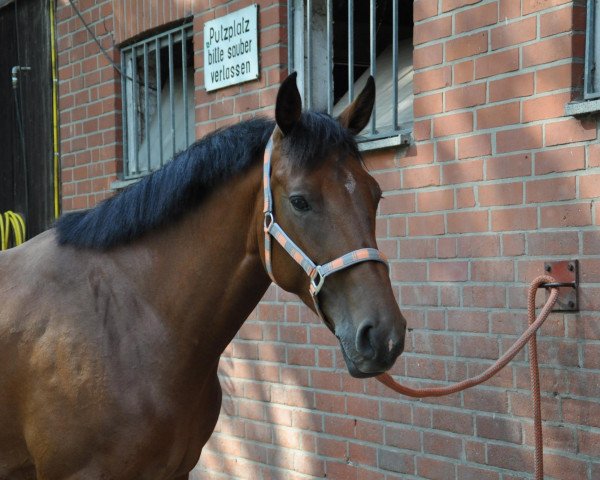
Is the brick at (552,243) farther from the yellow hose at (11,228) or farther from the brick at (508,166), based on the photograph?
the yellow hose at (11,228)

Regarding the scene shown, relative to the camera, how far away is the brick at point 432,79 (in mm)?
4254

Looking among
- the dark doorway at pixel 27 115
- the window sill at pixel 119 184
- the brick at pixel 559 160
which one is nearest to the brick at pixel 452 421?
the brick at pixel 559 160

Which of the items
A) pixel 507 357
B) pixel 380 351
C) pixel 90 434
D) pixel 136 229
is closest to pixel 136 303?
pixel 136 229

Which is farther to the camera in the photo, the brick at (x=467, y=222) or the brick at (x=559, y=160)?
the brick at (x=467, y=222)

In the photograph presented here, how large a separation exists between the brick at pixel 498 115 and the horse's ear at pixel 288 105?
4.09ft

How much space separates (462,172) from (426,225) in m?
0.33

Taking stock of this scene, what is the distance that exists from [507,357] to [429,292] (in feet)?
2.74

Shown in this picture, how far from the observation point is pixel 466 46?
4156mm

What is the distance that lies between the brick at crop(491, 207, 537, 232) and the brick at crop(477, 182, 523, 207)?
0.04 m

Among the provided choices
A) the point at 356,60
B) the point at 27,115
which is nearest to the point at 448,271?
the point at 356,60

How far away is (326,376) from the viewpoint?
488cm

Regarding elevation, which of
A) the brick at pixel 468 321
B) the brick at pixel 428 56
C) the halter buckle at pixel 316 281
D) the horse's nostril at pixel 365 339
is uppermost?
the brick at pixel 428 56

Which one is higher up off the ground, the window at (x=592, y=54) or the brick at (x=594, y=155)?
the window at (x=592, y=54)

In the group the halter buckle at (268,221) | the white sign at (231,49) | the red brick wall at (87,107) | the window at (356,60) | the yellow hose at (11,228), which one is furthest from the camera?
the yellow hose at (11,228)
